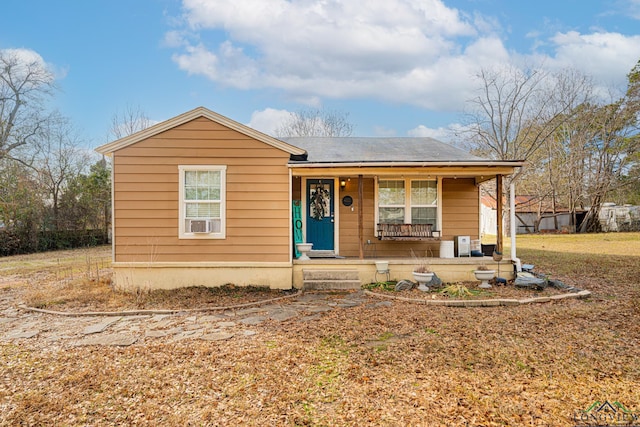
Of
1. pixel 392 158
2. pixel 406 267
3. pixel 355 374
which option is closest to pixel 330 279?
pixel 406 267

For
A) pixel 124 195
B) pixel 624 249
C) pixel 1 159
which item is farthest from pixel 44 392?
pixel 1 159

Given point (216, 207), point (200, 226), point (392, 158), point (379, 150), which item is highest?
point (379, 150)

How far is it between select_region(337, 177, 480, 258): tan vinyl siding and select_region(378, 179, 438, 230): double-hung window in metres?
0.23

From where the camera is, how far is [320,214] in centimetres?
908

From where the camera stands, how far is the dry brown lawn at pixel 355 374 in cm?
277

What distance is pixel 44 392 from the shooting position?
3164mm

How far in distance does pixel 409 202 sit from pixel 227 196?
4491 millimetres

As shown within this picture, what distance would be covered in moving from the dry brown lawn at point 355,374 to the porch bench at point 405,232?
311cm

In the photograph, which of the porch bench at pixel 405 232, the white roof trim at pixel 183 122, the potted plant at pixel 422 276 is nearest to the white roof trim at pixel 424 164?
the white roof trim at pixel 183 122

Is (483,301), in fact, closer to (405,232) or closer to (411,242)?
(405,232)

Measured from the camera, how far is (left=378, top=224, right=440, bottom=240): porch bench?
27.9ft

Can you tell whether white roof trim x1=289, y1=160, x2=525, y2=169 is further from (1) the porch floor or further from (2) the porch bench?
(1) the porch floor

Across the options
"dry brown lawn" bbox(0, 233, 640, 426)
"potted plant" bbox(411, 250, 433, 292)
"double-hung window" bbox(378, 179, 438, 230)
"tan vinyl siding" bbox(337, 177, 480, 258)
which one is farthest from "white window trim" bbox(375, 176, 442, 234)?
"dry brown lawn" bbox(0, 233, 640, 426)

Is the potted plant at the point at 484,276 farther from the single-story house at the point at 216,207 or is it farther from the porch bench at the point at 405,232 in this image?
the porch bench at the point at 405,232
